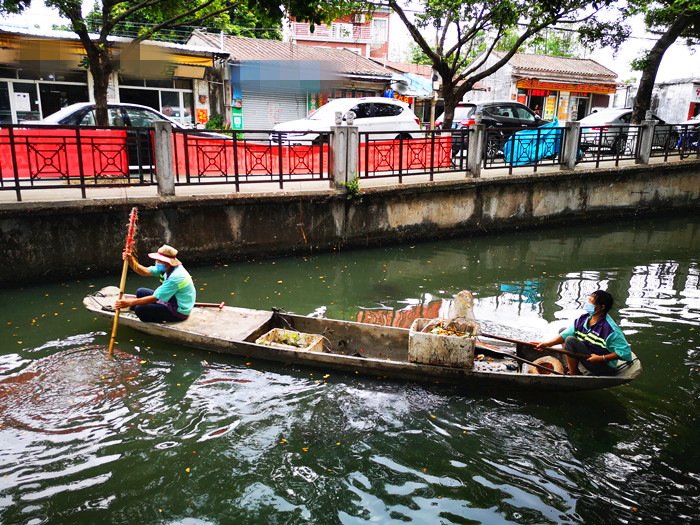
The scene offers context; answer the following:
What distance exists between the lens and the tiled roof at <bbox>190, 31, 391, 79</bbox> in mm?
21438

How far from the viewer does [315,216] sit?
10992mm

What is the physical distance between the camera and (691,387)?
5.93m

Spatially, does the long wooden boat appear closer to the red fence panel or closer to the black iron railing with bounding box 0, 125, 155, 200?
the black iron railing with bounding box 0, 125, 155, 200

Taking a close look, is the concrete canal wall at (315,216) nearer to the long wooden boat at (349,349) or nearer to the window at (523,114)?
the long wooden boat at (349,349)

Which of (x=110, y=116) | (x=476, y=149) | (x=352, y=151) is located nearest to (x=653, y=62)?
(x=476, y=149)

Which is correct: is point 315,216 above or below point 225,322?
above

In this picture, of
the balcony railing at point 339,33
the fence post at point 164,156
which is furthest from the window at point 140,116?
the balcony railing at point 339,33

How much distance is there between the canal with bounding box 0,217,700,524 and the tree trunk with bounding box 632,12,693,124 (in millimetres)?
9781

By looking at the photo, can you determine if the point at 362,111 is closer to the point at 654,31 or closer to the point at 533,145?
the point at 533,145

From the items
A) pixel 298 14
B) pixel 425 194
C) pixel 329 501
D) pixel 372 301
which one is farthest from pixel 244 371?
pixel 425 194

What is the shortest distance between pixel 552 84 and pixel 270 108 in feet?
55.4

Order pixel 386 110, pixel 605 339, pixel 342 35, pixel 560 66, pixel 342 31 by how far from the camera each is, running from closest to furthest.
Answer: pixel 605 339 → pixel 386 110 → pixel 560 66 → pixel 342 31 → pixel 342 35

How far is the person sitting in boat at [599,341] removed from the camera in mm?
5344

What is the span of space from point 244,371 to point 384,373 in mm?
1697
